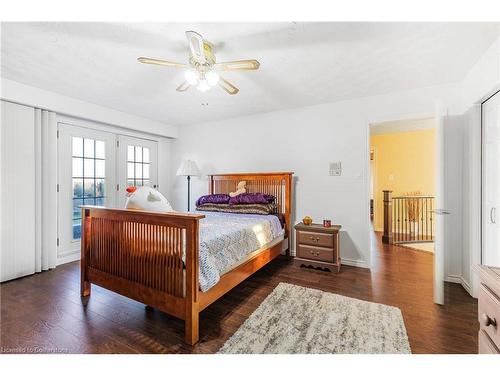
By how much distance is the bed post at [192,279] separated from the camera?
1618 mm

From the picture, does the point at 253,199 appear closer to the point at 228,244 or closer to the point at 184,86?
the point at 228,244

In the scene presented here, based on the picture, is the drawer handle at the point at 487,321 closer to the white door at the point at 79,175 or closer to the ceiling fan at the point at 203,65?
the ceiling fan at the point at 203,65

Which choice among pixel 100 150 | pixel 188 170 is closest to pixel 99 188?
pixel 100 150

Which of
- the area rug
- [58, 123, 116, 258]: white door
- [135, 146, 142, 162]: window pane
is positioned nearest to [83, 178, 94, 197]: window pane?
[58, 123, 116, 258]: white door

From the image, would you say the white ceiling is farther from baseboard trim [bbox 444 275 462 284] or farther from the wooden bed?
baseboard trim [bbox 444 275 462 284]

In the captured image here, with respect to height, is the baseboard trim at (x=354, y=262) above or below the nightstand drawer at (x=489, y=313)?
below

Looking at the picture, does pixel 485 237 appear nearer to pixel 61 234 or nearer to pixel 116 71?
pixel 116 71

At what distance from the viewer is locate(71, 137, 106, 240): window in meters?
3.59

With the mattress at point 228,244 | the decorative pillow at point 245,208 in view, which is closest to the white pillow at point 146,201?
the mattress at point 228,244

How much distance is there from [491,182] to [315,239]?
1829 millimetres

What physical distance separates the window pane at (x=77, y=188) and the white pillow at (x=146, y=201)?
2.01 m

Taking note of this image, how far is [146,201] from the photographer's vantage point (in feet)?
7.28

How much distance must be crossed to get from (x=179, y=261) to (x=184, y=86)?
164 cm

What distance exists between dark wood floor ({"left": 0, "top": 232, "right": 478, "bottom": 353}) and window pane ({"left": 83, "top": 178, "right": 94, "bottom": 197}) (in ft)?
3.89
